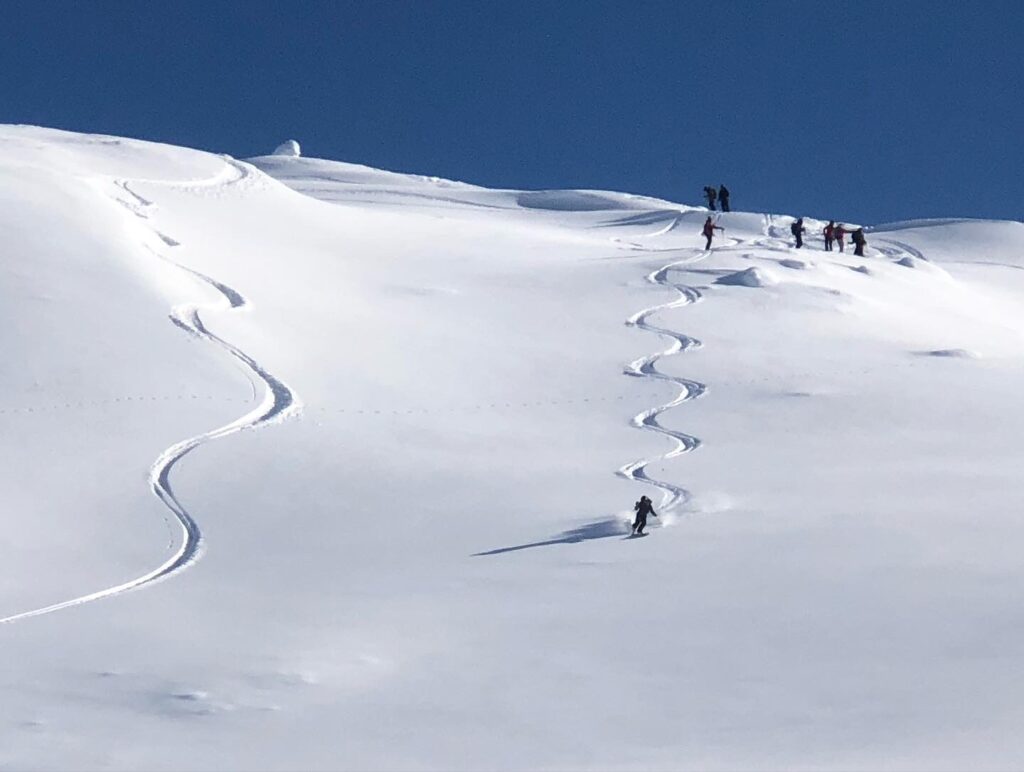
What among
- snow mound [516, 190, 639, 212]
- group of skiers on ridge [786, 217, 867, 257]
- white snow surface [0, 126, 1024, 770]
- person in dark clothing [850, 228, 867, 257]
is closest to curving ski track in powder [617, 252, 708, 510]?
white snow surface [0, 126, 1024, 770]

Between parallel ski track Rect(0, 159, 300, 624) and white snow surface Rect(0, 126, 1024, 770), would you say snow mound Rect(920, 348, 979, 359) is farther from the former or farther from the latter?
parallel ski track Rect(0, 159, 300, 624)

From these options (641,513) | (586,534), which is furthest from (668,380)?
(641,513)

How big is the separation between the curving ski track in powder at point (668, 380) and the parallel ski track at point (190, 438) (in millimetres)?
5047

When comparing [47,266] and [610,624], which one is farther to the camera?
[47,266]

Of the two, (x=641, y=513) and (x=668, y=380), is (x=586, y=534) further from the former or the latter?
(x=668, y=380)

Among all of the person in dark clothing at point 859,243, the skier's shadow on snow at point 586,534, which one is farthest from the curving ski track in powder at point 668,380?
the person in dark clothing at point 859,243

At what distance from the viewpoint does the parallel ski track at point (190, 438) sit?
1662 cm

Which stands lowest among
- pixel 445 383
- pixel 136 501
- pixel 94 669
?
pixel 94 669

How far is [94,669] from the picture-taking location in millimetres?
13922

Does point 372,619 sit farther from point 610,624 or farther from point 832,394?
point 832,394

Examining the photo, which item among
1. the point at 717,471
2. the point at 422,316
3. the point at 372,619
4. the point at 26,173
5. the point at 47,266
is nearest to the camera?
the point at 372,619

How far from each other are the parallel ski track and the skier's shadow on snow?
3133 mm

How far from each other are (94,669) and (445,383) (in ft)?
40.9

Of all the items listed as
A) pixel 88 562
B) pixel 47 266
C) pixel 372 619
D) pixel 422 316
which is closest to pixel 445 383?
pixel 422 316
